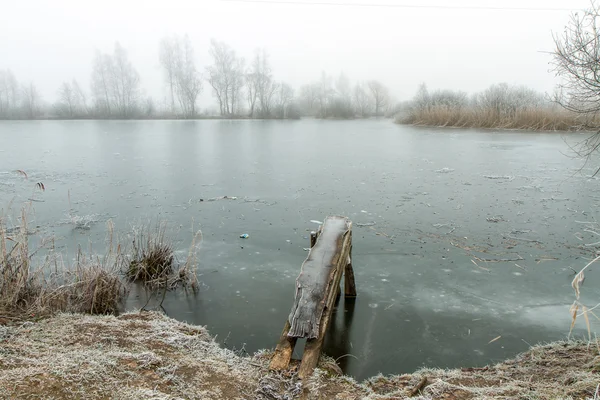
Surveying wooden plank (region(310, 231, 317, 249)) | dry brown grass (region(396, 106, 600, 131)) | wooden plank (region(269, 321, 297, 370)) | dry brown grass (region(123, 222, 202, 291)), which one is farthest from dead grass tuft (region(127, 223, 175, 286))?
dry brown grass (region(396, 106, 600, 131))

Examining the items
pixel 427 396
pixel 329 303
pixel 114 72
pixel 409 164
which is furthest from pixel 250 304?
pixel 114 72

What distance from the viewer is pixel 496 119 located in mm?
27672

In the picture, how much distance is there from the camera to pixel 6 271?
405 centimetres

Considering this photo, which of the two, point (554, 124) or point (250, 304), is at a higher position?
point (554, 124)

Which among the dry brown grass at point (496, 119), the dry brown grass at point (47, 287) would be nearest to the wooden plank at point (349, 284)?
the dry brown grass at point (47, 287)

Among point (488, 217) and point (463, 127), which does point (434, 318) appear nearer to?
point (488, 217)

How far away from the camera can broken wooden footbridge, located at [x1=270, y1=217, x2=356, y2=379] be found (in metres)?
3.29

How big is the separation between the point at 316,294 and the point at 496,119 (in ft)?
91.0

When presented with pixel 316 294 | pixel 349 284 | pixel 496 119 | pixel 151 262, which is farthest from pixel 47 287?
pixel 496 119

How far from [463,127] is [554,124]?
216 inches

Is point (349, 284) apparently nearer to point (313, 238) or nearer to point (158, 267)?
point (313, 238)

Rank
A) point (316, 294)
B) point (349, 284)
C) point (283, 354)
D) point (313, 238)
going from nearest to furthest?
point (283, 354) → point (316, 294) → point (349, 284) → point (313, 238)

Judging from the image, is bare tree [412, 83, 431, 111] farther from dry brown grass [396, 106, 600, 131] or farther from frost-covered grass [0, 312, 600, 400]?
frost-covered grass [0, 312, 600, 400]

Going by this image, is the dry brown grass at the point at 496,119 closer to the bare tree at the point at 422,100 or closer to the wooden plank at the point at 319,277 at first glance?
the bare tree at the point at 422,100
